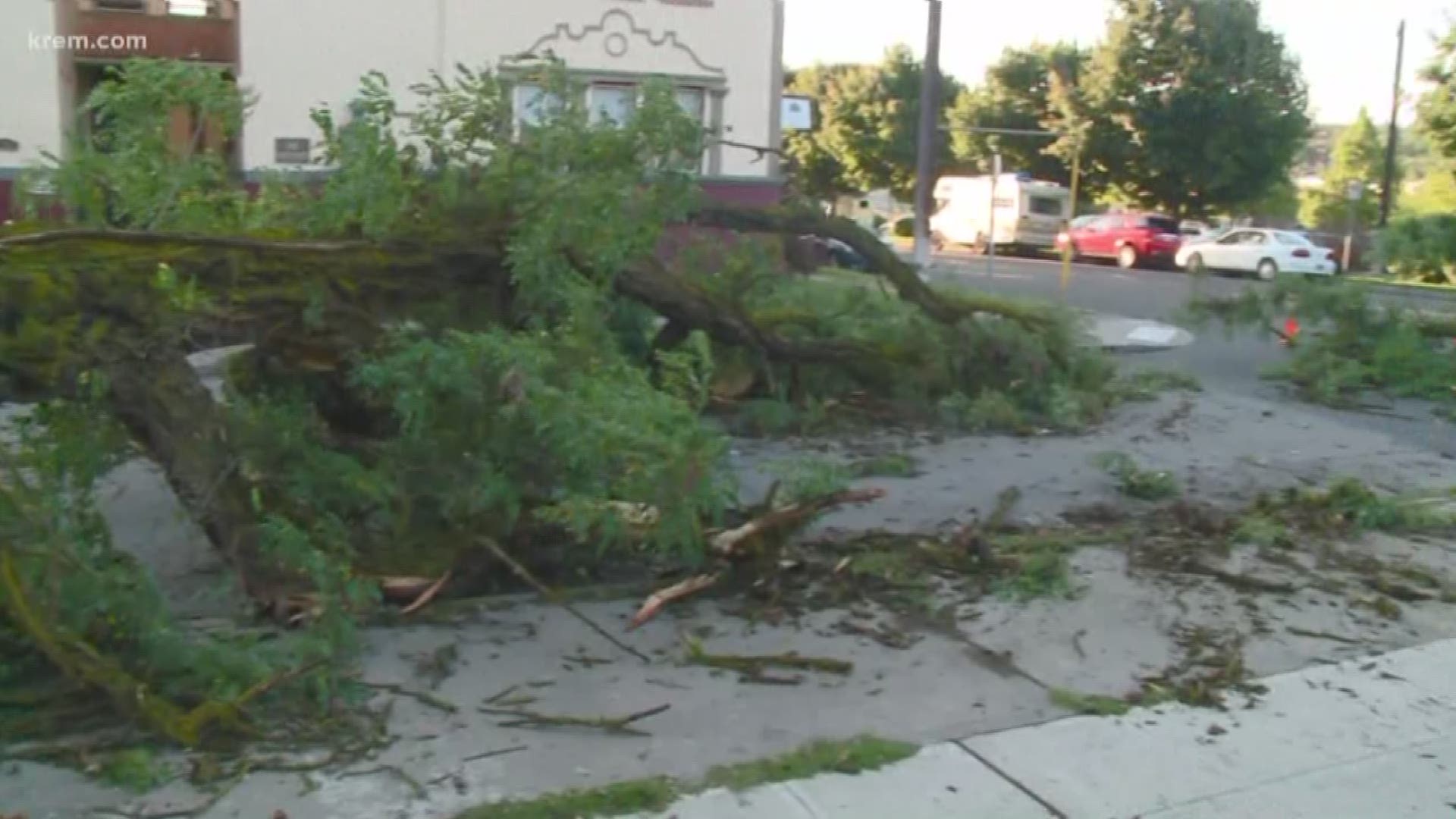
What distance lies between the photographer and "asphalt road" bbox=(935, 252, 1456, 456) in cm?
1252

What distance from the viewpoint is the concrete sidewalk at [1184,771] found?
485 centimetres

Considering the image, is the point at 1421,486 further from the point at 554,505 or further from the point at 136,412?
the point at 136,412

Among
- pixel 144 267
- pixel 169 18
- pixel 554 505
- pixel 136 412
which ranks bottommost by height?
pixel 554 505

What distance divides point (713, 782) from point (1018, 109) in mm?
51934

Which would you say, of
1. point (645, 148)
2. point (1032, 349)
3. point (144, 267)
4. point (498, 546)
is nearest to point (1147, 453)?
point (1032, 349)

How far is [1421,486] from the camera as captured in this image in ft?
32.6

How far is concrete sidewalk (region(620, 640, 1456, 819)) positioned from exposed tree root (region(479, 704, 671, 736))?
0.55 m

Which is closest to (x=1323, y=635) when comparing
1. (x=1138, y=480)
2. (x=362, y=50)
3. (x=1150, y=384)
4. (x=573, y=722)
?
(x=1138, y=480)

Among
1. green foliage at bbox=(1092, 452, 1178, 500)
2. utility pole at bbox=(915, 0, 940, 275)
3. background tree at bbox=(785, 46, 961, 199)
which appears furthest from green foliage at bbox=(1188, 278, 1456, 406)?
background tree at bbox=(785, 46, 961, 199)

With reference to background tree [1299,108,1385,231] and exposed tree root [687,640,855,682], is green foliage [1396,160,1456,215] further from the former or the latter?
exposed tree root [687,640,855,682]

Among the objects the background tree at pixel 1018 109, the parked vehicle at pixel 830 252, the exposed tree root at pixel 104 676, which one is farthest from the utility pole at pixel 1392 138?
the exposed tree root at pixel 104 676

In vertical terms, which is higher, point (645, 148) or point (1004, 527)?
point (645, 148)

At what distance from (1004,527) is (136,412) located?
445cm

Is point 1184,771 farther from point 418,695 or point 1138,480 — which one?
point 1138,480
